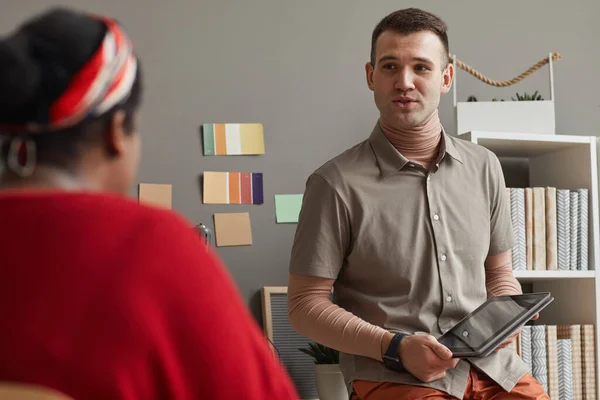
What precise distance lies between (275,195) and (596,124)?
1189mm

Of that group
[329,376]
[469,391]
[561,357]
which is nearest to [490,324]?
[469,391]

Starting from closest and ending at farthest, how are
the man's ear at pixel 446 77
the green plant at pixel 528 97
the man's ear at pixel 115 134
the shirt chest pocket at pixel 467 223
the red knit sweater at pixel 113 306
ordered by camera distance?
the red knit sweater at pixel 113 306 < the man's ear at pixel 115 134 < the shirt chest pocket at pixel 467 223 < the man's ear at pixel 446 77 < the green plant at pixel 528 97

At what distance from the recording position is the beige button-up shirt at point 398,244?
1.81m

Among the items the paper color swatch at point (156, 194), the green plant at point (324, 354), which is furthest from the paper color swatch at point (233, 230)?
the green plant at point (324, 354)

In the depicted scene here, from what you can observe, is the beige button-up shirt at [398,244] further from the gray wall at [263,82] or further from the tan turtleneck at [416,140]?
the gray wall at [263,82]

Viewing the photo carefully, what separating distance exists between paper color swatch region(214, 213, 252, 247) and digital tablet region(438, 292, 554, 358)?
0.98m

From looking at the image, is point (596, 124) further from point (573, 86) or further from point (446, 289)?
point (446, 289)


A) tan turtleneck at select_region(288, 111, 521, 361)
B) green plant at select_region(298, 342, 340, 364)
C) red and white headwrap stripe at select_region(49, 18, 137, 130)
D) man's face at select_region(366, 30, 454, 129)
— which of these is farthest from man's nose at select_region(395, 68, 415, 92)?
red and white headwrap stripe at select_region(49, 18, 137, 130)

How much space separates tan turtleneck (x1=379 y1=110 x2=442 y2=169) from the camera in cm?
195

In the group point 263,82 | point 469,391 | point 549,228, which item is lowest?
point 469,391

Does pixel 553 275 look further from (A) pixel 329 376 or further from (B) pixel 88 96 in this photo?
(B) pixel 88 96

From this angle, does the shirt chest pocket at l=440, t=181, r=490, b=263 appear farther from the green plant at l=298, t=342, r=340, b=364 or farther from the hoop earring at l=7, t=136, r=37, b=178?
the hoop earring at l=7, t=136, r=37, b=178

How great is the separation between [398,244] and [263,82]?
1000 millimetres

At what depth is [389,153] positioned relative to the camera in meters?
1.93
